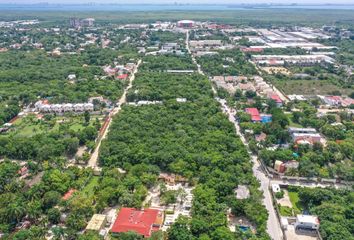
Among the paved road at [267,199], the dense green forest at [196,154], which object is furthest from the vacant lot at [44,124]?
the paved road at [267,199]

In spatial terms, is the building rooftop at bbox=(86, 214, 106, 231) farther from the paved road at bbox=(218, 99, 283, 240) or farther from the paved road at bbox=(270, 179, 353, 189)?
the paved road at bbox=(270, 179, 353, 189)

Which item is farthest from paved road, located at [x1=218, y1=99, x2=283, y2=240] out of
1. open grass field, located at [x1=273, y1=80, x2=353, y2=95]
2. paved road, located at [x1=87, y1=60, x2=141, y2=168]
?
open grass field, located at [x1=273, y1=80, x2=353, y2=95]

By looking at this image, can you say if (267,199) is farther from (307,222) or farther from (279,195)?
(307,222)

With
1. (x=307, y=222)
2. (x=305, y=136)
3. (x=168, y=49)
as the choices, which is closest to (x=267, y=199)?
(x=307, y=222)

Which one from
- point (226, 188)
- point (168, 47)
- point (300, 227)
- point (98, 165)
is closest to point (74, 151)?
point (98, 165)

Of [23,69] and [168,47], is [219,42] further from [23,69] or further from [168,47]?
[23,69]

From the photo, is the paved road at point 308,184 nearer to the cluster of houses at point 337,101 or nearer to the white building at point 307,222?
the white building at point 307,222
